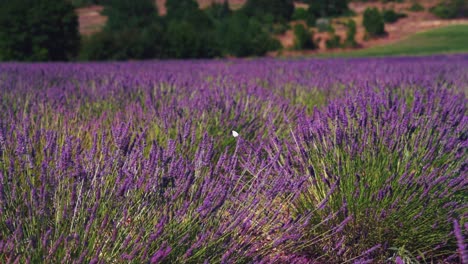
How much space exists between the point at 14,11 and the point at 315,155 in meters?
29.2

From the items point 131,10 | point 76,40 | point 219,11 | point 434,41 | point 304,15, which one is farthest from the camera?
point 304,15

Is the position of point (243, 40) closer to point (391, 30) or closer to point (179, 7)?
point (391, 30)

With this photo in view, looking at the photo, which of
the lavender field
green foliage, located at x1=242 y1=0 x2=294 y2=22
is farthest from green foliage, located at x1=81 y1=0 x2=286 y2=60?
the lavender field

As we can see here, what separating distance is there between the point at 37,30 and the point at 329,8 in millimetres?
55851

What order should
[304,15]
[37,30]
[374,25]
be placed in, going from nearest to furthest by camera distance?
1. [37,30]
2. [374,25]
3. [304,15]

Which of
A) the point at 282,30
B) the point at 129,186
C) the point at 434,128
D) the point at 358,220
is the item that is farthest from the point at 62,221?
the point at 282,30

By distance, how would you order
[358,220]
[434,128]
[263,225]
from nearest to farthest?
[263,225] → [358,220] → [434,128]

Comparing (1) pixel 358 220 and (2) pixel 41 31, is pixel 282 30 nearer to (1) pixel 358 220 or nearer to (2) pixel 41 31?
(2) pixel 41 31

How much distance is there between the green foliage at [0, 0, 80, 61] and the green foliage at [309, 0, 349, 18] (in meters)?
51.7

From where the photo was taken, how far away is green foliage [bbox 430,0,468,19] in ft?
217

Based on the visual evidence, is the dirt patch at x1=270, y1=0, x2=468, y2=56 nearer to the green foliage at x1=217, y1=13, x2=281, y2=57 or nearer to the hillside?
the hillside

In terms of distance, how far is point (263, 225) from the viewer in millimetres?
1827

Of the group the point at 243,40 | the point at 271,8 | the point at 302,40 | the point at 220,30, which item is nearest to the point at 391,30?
the point at 302,40

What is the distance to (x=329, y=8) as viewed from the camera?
7675 cm
